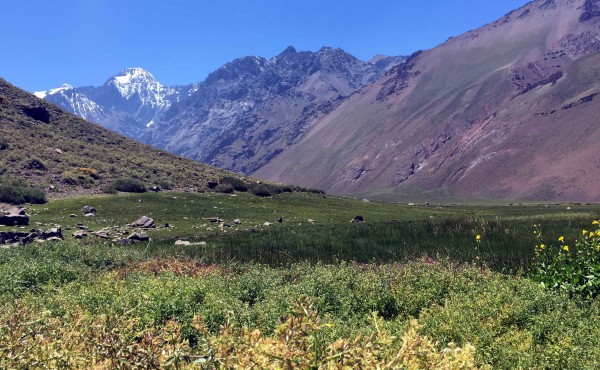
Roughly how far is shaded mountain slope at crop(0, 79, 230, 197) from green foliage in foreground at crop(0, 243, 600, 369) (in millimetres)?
37095

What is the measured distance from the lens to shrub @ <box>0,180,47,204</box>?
38.2 meters

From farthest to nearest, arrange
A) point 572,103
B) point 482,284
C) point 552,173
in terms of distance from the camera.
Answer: point 572,103
point 552,173
point 482,284

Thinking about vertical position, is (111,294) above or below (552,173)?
above

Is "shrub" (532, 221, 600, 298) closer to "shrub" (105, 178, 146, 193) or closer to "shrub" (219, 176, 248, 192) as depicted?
"shrub" (105, 178, 146, 193)

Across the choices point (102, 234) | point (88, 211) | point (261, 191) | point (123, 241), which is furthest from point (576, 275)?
point (261, 191)

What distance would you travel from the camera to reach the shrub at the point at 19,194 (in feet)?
125

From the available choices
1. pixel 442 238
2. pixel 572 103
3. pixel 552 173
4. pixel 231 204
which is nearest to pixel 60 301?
pixel 442 238

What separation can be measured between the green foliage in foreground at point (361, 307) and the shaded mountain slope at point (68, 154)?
37.1 meters

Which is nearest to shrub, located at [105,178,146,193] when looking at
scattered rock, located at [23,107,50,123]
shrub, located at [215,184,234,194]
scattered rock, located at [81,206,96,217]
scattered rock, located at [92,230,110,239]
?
shrub, located at [215,184,234,194]

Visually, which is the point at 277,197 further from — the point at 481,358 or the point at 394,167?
the point at 394,167

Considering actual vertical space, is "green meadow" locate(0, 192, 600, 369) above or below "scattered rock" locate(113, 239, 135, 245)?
above

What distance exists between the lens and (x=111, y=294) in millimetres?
10438

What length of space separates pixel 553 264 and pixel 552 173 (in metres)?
121

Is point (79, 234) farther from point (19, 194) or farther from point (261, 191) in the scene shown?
point (261, 191)
